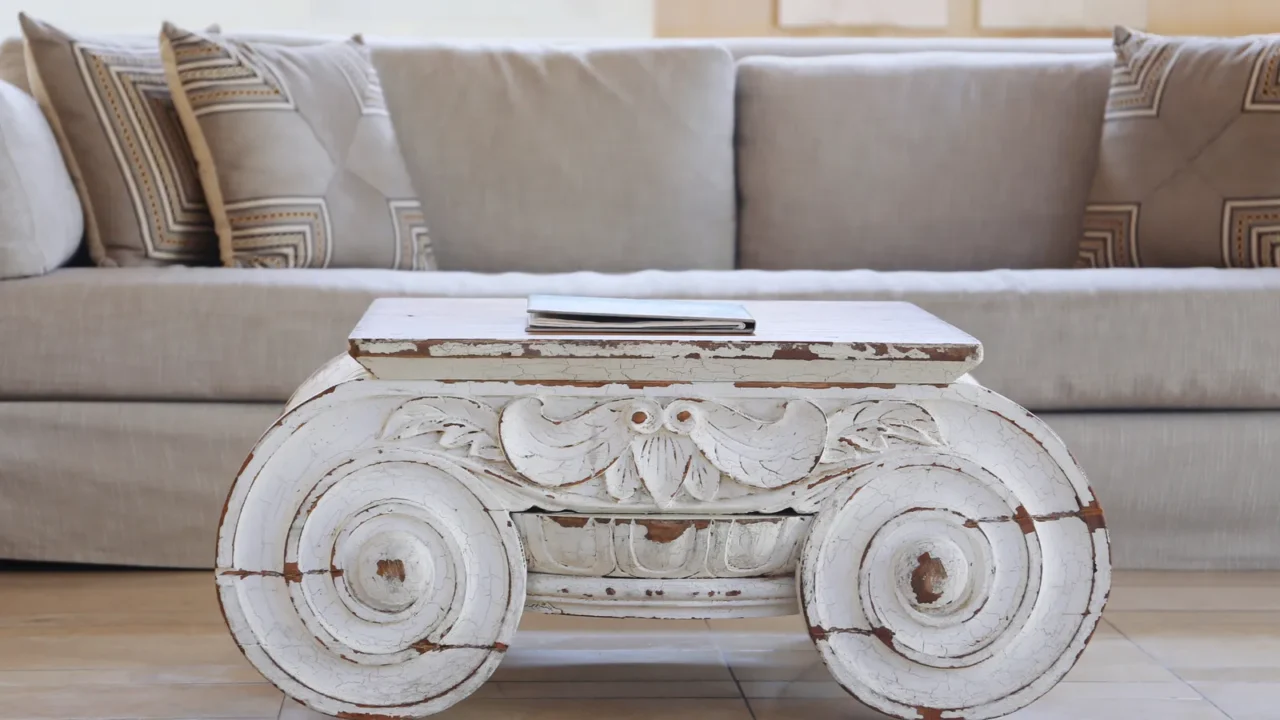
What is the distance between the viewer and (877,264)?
229 cm

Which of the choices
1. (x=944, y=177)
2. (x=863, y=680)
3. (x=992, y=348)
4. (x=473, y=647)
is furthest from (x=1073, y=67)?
(x=473, y=647)

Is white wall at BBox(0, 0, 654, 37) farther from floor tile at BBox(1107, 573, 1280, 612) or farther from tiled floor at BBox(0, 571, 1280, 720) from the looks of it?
floor tile at BBox(1107, 573, 1280, 612)

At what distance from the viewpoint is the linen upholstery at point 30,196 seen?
5.89ft

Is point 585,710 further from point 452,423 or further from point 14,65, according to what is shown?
point 14,65

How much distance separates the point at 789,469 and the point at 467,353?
0.33 meters

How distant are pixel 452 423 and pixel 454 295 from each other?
0.61m

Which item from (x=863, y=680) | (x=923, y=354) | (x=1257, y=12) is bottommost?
(x=863, y=680)

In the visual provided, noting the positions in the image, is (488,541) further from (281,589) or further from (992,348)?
(992,348)

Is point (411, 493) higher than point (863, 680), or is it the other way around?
point (411, 493)

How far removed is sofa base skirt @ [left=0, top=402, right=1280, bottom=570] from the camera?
1.75 m

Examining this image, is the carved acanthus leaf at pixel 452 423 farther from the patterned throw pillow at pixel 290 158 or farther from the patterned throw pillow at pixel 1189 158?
the patterned throw pillow at pixel 1189 158

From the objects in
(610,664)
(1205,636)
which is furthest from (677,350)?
(1205,636)

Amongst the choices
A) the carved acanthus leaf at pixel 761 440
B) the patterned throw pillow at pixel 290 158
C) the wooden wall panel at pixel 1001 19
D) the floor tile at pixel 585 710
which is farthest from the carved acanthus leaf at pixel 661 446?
the wooden wall panel at pixel 1001 19

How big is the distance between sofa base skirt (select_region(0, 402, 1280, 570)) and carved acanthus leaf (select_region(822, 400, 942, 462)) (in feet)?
2.00
